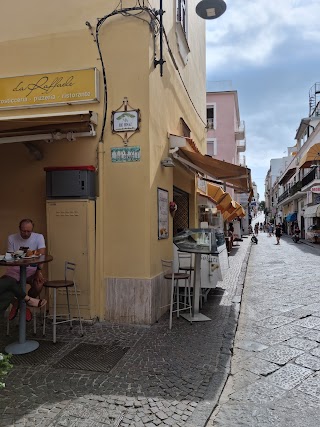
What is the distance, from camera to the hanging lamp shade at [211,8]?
6.05 meters

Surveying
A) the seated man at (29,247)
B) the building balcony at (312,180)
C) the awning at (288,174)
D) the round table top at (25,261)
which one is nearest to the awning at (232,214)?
the building balcony at (312,180)

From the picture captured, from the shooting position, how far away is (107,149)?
19.1 ft

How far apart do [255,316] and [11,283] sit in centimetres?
435

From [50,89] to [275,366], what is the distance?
546cm

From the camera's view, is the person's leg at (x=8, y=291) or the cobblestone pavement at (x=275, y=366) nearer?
the cobblestone pavement at (x=275, y=366)

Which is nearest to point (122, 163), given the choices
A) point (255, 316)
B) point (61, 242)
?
point (61, 242)

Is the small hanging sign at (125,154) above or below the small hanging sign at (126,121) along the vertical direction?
below

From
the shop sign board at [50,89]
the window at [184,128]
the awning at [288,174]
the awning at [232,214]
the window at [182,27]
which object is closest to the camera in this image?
the shop sign board at [50,89]

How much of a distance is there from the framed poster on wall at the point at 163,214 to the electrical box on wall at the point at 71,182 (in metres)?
1.17

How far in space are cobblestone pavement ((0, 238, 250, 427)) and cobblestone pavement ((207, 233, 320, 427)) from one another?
0.19 metres

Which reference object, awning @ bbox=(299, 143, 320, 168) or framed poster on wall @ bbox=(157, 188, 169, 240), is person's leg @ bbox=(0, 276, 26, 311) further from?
awning @ bbox=(299, 143, 320, 168)

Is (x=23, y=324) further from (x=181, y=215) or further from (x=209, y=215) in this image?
(x=209, y=215)

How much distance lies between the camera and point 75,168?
223 inches

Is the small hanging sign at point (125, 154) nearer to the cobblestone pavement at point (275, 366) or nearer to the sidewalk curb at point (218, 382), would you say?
the sidewalk curb at point (218, 382)
